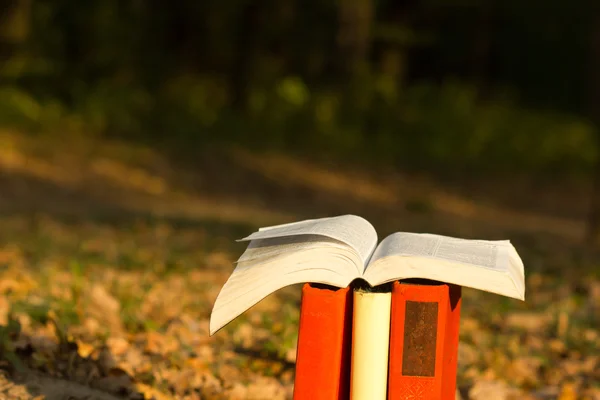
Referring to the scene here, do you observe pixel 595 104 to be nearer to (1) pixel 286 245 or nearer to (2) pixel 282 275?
(1) pixel 286 245

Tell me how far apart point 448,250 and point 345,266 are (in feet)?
0.97

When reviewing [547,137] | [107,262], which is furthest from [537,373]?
[547,137]

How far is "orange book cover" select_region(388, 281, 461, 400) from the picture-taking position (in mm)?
2232

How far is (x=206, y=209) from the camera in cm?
975

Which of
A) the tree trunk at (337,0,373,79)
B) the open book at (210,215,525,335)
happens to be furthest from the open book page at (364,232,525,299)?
the tree trunk at (337,0,373,79)

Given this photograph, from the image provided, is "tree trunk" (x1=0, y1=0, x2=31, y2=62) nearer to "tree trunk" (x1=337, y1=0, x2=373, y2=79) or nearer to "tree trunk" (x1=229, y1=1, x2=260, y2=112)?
"tree trunk" (x1=229, y1=1, x2=260, y2=112)

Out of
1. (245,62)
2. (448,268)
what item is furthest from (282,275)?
(245,62)

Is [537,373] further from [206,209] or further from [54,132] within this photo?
[54,132]

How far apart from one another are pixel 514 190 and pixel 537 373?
917cm

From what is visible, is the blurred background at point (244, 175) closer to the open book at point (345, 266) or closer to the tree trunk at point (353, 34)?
the tree trunk at point (353, 34)

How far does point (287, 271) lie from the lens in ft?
7.23

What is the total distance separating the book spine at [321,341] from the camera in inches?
88.1

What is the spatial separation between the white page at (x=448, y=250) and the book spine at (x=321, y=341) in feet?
0.49

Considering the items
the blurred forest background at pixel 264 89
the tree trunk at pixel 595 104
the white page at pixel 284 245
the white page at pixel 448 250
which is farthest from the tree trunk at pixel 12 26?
the white page at pixel 448 250
